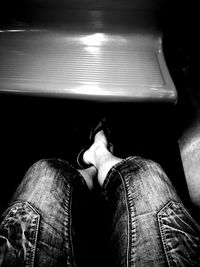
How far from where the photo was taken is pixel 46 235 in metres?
0.47

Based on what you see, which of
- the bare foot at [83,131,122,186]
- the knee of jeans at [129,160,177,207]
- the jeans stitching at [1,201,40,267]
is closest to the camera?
the jeans stitching at [1,201,40,267]

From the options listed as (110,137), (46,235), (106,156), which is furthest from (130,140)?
(46,235)

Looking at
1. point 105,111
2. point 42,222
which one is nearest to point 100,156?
point 105,111

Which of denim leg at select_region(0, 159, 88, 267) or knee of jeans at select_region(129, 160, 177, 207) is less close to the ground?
knee of jeans at select_region(129, 160, 177, 207)

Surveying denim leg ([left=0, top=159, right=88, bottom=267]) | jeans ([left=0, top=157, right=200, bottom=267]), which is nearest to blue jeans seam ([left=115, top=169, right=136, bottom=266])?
A: jeans ([left=0, top=157, right=200, bottom=267])

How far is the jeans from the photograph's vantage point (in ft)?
1.48

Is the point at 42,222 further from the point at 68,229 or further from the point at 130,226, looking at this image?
the point at 130,226

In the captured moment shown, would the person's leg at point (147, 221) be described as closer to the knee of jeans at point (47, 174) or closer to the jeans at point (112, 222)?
the jeans at point (112, 222)

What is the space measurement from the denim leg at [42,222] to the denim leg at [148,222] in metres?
0.11

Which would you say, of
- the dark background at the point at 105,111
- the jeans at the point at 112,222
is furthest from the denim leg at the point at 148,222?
the dark background at the point at 105,111

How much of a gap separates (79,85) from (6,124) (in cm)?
50

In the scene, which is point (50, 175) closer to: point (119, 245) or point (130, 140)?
point (119, 245)

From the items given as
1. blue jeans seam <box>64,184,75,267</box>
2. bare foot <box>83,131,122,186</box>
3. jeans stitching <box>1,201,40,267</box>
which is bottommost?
bare foot <box>83,131,122,186</box>

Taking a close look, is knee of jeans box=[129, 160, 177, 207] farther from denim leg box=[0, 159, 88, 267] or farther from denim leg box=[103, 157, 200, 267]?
denim leg box=[0, 159, 88, 267]
